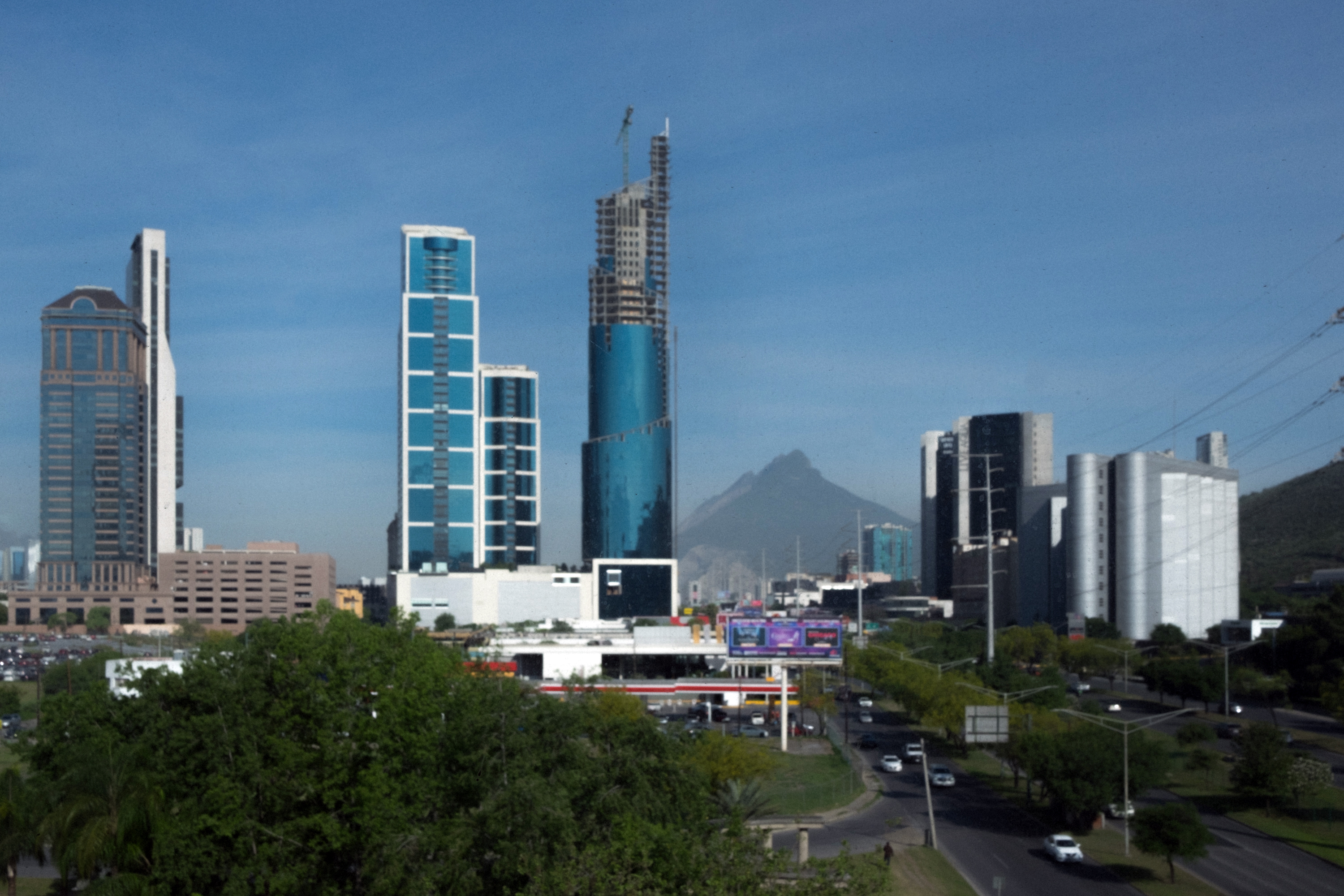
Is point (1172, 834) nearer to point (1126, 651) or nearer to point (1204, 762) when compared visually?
point (1204, 762)

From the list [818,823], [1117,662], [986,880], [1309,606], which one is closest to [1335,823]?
[986,880]

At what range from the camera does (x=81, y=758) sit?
108ft

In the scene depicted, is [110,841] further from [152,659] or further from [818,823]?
[152,659]

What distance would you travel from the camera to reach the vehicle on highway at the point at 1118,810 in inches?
2069

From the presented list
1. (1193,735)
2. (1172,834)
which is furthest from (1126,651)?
(1172,834)

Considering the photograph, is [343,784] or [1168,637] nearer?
[343,784]

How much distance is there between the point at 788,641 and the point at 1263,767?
3962cm

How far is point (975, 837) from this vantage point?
53594 mm

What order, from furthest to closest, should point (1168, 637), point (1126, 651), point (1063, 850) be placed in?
point (1168, 637) < point (1126, 651) < point (1063, 850)

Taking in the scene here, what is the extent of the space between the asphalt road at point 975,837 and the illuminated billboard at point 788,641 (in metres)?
19.7

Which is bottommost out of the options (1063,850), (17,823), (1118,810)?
(1118,810)

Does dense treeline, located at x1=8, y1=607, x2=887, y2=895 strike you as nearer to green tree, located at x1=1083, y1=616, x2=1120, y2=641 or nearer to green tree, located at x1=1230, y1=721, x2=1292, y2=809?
green tree, located at x1=1230, y1=721, x2=1292, y2=809

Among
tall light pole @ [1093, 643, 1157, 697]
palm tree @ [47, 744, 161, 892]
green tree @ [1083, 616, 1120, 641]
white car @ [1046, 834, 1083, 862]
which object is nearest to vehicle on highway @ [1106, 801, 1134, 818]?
white car @ [1046, 834, 1083, 862]

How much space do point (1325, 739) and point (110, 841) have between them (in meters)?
74.8
